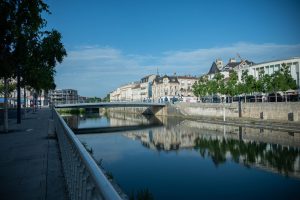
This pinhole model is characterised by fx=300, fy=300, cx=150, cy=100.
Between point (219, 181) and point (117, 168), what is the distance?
721 centimetres

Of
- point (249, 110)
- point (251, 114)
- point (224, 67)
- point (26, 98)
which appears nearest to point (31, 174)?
point (251, 114)

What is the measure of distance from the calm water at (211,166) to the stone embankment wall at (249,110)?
7.70m

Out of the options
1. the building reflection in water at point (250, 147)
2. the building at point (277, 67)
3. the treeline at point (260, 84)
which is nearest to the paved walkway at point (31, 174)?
the building reflection in water at point (250, 147)

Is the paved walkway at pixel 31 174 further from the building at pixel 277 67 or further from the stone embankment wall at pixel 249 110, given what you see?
the building at pixel 277 67

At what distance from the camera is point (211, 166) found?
2217cm

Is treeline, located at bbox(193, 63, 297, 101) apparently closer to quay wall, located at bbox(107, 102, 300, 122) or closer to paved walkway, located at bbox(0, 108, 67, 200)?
quay wall, located at bbox(107, 102, 300, 122)

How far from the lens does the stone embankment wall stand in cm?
4094

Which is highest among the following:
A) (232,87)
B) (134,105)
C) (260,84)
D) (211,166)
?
(260,84)

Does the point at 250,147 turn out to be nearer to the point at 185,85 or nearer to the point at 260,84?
the point at 260,84

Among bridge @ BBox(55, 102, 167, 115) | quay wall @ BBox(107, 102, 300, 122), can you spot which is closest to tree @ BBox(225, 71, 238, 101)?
quay wall @ BBox(107, 102, 300, 122)

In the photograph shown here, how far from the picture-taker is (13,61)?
845 cm

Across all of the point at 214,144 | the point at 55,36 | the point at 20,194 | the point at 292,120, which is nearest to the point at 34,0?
the point at 20,194

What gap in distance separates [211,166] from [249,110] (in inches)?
1231

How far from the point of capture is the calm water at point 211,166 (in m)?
16.3
